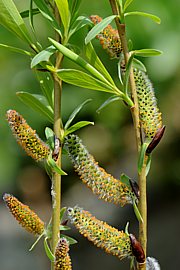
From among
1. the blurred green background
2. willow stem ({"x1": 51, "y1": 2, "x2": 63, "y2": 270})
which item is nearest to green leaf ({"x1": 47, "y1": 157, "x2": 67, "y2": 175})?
willow stem ({"x1": 51, "y1": 2, "x2": 63, "y2": 270})

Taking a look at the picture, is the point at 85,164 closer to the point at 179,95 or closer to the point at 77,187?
the point at 179,95

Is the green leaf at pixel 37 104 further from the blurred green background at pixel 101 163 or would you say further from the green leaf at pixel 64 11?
the blurred green background at pixel 101 163

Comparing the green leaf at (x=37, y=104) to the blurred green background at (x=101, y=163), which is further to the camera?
the blurred green background at (x=101, y=163)

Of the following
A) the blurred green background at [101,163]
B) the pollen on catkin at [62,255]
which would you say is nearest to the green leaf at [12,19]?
the pollen on catkin at [62,255]

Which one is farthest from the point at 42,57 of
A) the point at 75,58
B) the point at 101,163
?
the point at 101,163

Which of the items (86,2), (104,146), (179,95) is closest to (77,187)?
(104,146)

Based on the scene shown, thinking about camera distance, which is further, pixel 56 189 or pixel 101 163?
pixel 101 163

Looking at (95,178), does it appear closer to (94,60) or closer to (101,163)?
(94,60)

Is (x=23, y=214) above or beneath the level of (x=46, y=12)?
beneath
